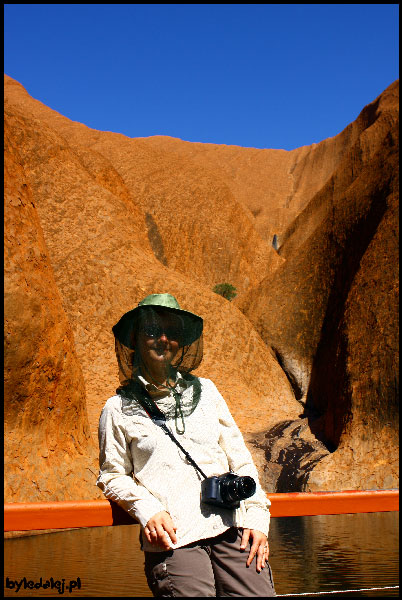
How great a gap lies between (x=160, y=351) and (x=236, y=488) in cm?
71

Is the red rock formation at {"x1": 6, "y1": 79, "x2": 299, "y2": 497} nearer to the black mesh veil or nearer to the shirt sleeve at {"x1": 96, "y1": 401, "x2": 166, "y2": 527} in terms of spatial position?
the black mesh veil

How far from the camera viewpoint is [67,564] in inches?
387

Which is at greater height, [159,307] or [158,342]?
[159,307]

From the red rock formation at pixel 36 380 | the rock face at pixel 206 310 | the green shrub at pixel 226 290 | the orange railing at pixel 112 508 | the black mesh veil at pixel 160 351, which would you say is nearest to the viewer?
the orange railing at pixel 112 508

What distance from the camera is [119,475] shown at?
95.1 inches

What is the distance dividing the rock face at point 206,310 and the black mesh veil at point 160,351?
25.8 feet

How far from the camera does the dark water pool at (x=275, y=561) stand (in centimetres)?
870

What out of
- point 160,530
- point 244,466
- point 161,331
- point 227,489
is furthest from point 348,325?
point 160,530

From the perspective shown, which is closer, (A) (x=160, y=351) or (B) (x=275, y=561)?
(A) (x=160, y=351)

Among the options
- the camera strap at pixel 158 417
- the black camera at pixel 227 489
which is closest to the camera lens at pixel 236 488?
the black camera at pixel 227 489

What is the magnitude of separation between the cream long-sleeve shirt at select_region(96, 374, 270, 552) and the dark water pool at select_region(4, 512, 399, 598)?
5.18 meters

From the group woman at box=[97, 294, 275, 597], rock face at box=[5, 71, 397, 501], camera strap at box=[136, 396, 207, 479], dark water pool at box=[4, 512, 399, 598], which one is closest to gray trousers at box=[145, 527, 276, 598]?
woman at box=[97, 294, 275, 597]

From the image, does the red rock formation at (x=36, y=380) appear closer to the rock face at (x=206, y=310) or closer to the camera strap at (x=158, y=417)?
the rock face at (x=206, y=310)

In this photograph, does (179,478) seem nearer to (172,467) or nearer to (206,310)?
(172,467)
